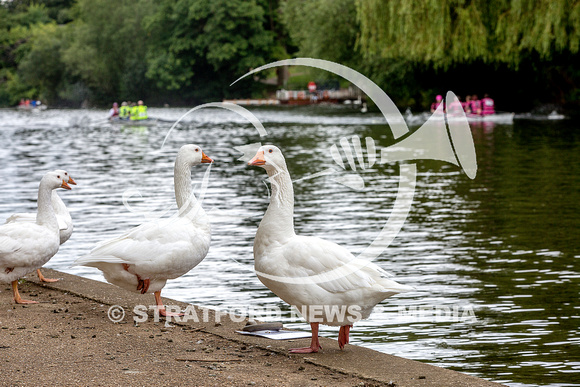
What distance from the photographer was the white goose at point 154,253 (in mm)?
5832

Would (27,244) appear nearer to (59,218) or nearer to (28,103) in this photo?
(59,218)

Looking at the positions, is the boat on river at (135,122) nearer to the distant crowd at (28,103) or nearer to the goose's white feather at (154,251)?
the distant crowd at (28,103)

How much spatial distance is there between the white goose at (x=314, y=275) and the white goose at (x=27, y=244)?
214 cm

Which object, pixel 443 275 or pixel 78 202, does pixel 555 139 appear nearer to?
pixel 78 202

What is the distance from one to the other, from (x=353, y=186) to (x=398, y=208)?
317cm

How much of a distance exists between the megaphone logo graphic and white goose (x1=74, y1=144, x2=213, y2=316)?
11.0m

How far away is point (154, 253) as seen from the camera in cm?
584

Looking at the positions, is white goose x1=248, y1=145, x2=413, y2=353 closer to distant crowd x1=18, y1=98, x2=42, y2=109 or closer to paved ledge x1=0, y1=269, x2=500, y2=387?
paved ledge x1=0, y1=269, x2=500, y2=387

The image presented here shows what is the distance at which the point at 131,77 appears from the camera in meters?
80.7

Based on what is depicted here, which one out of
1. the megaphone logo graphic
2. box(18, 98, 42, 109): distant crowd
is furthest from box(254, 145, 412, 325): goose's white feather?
box(18, 98, 42, 109): distant crowd

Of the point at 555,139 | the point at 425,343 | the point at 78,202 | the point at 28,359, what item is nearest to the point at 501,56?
the point at 555,139

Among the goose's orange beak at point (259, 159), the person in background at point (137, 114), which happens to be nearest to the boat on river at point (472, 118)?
the person in background at point (137, 114)

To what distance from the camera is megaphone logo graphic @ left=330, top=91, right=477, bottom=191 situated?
2072 centimetres

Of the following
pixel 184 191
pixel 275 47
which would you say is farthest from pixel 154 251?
pixel 275 47
